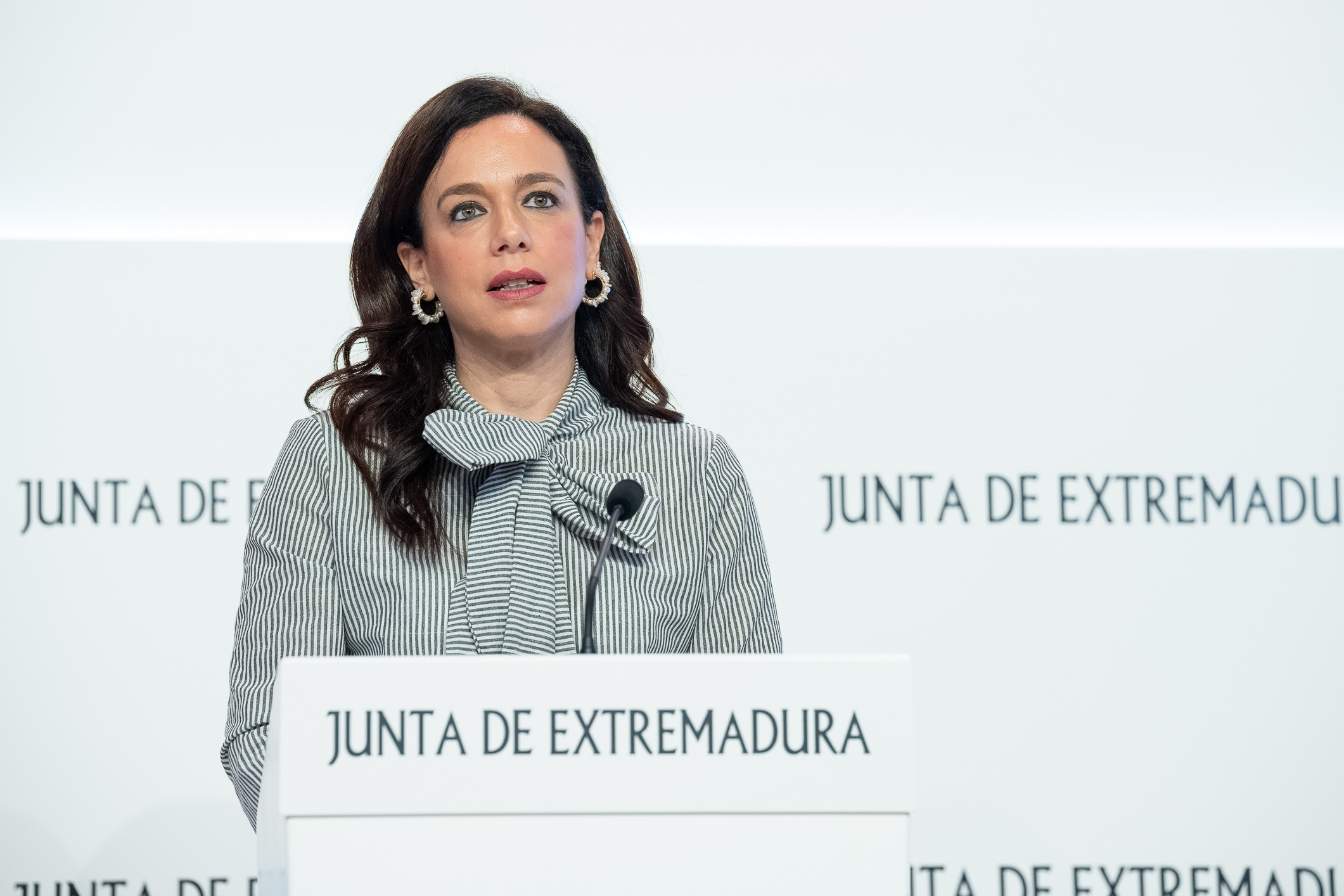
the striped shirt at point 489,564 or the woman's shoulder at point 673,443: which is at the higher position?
the woman's shoulder at point 673,443

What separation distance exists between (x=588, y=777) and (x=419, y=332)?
33.4 inches

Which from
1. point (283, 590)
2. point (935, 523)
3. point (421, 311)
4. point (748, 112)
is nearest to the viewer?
point (283, 590)

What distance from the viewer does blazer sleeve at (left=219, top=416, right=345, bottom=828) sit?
1.31m

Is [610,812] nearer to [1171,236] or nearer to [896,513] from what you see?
[896,513]

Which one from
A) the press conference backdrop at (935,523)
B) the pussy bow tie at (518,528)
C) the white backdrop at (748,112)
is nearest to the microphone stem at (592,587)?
the pussy bow tie at (518,528)

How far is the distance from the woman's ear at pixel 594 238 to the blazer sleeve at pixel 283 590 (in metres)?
0.37

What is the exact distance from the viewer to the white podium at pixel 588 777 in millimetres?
845

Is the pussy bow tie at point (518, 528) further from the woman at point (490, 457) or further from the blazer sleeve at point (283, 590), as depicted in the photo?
the blazer sleeve at point (283, 590)

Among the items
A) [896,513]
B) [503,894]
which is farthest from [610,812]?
[896,513]

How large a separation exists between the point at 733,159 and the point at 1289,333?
103cm

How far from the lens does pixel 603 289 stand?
1.67m

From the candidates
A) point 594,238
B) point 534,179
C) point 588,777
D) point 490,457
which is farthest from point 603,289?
point 588,777

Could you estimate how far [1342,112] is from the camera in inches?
105

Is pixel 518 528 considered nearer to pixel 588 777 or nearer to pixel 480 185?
pixel 480 185
